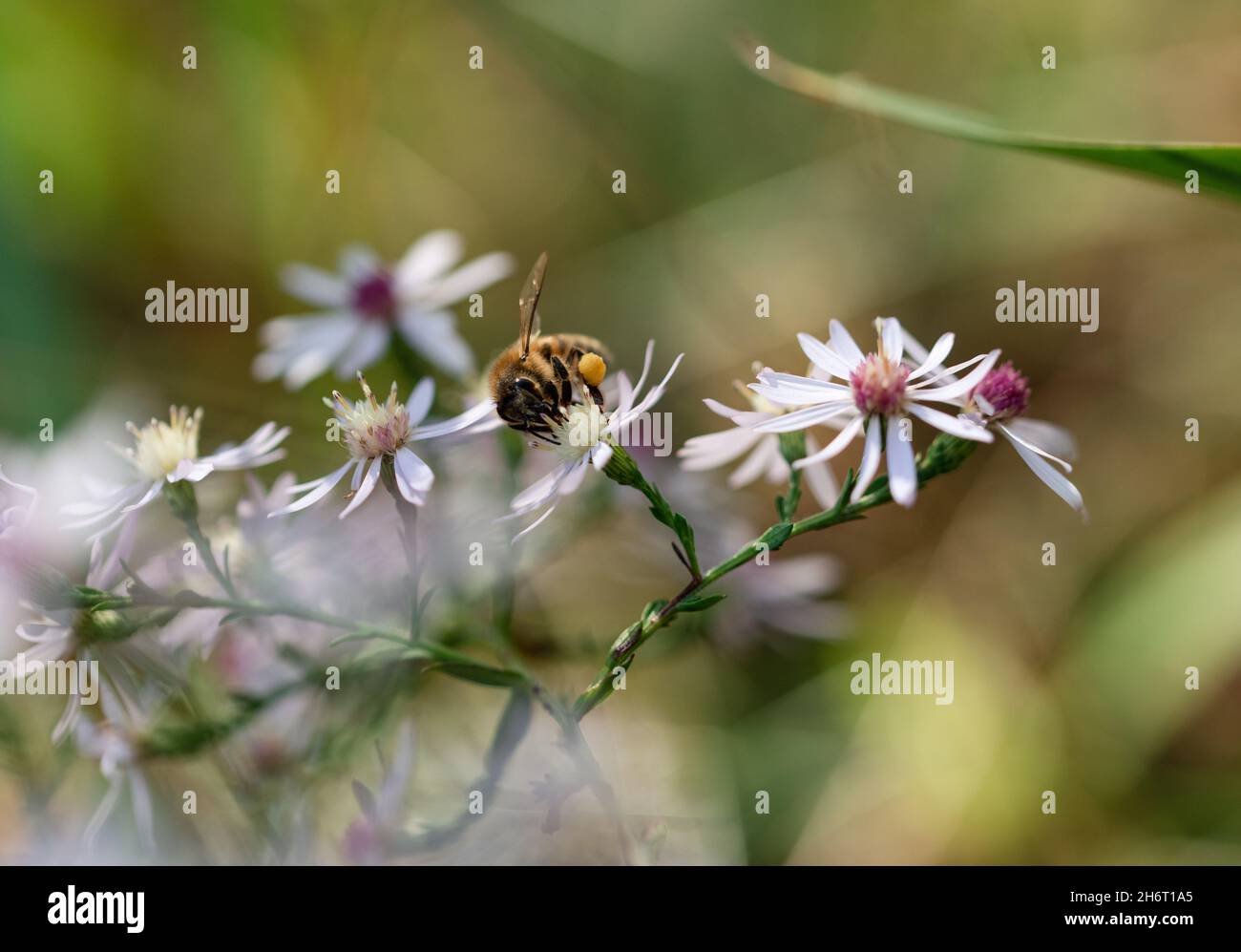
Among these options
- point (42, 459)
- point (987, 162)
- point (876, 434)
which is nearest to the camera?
point (876, 434)

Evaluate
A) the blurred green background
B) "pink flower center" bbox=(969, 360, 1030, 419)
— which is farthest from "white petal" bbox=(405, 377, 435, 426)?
the blurred green background

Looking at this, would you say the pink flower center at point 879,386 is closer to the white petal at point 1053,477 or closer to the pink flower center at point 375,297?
the white petal at point 1053,477

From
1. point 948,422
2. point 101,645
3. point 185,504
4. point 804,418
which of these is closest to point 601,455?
point 804,418

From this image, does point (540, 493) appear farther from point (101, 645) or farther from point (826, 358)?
point (101, 645)
